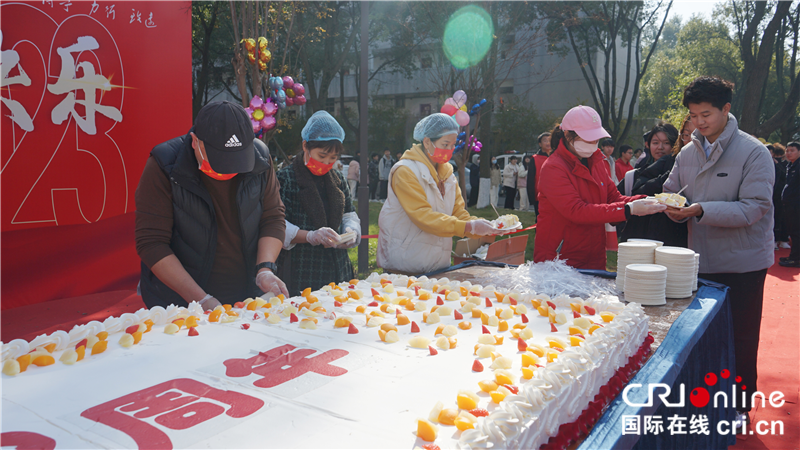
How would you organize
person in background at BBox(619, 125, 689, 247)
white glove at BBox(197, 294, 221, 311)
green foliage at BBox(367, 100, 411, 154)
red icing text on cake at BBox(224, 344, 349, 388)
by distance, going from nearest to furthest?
red icing text on cake at BBox(224, 344, 349, 388)
white glove at BBox(197, 294, 221, 311)
person in background at BBox(619, 125, 689, 247)
green foliage at BBox(367, 100, 411, 154)

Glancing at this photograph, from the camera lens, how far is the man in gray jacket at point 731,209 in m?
2.99

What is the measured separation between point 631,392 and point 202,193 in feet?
6.60

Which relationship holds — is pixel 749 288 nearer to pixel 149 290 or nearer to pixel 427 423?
pixel 427 423

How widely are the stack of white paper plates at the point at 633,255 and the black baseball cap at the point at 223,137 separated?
2.14m

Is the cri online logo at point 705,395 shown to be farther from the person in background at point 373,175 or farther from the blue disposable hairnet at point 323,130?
the person in background at point 373,175

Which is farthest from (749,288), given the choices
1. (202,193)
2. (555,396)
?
(202,193)

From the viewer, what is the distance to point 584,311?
2.32m

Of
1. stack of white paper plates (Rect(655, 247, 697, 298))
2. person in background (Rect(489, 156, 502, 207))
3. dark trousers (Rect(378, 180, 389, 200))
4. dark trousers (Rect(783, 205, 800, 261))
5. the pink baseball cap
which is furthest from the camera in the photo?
dark trousers (Rect(378, 180, 389, 200))

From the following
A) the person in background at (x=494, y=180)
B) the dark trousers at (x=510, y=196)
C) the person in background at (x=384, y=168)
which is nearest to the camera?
the dark trousers at (x=510, y=196)

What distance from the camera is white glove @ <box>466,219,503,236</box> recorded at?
3.16 meters

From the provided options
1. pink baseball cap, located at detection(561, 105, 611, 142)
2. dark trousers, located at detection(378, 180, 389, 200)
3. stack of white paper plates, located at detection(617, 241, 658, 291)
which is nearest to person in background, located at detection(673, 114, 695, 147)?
pink baseball cap, located at detection(561, 105, 611, 142)

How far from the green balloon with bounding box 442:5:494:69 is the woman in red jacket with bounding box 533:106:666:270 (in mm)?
8466

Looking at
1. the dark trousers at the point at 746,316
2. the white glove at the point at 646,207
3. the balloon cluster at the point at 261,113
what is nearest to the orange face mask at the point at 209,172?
the white glove at the point at 646,207

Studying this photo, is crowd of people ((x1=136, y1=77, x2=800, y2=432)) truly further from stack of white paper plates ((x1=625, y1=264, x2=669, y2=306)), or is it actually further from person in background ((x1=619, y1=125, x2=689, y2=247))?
stack of white paper plates ((x1=625, y1=264, x2=669, y2=306))
